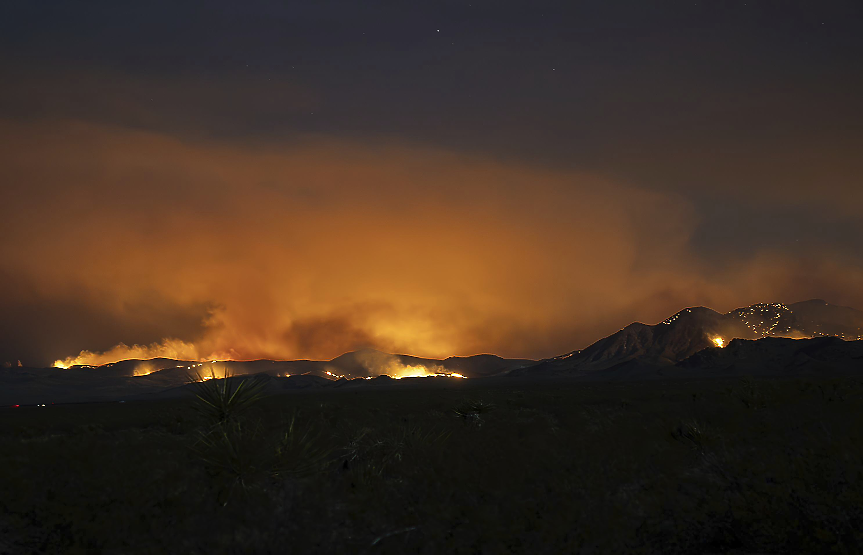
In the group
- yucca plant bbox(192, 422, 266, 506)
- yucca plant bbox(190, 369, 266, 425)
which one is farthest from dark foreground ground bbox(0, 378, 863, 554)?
yucca plant bbox(190, 369, 266, 425)

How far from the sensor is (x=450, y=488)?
12.8m

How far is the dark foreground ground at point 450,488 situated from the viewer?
11039mm

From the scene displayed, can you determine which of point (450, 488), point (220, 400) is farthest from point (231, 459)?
point (450, 488)

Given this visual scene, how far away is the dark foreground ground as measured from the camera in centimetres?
1104

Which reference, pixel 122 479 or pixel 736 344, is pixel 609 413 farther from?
pixel 736 344

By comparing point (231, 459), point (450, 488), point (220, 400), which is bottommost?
point (450, 488)

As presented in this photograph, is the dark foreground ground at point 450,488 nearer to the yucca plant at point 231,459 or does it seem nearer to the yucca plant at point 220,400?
the yucca plant at point 231,459

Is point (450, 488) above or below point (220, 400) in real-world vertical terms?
below

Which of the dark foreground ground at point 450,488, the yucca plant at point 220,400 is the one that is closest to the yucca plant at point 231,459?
the dark foreground ground at point 450,488

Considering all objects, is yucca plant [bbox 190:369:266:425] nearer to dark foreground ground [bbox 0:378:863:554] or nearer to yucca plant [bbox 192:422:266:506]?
dark foreground ground [bbox 0:378:863:554]

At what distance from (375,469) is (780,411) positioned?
10644 millimetres

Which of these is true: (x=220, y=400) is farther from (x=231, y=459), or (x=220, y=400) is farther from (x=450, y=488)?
(x=450, y=488)

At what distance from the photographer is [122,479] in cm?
1191

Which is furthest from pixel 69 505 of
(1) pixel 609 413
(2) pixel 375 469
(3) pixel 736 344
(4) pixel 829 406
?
(3) pixel 736 344
